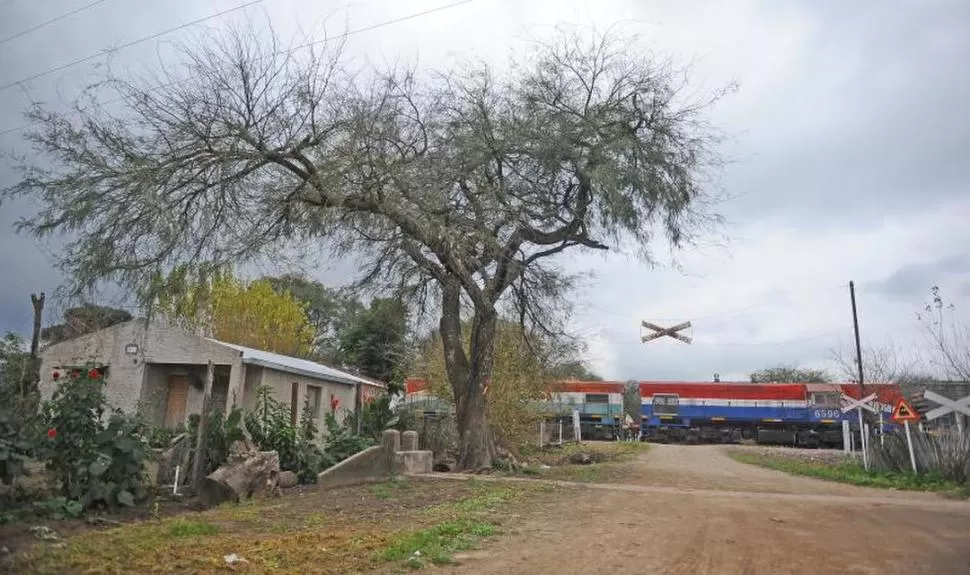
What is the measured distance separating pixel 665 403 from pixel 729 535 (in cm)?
4190

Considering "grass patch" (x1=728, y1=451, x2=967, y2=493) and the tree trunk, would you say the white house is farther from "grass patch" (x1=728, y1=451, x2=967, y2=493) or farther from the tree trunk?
"grass patch" (x1=728, y1=451, x2=967, y2=493)

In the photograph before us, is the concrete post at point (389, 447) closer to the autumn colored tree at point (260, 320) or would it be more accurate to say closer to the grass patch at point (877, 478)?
the grass patch at point (877, 478)

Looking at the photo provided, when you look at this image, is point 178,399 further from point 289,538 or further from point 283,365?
point 289,538

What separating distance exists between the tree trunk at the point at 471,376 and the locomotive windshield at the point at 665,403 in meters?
33.0

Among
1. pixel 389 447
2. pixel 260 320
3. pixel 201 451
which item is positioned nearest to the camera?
pixel 201 451

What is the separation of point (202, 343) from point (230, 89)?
420 inches

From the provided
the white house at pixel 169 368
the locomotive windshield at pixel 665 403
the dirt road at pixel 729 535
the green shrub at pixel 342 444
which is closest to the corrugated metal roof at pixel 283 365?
the white house at pixel 169 368

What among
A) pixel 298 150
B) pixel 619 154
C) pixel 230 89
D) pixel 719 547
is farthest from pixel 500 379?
pixel 719 547

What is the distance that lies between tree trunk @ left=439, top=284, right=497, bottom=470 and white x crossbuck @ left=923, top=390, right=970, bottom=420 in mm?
10272

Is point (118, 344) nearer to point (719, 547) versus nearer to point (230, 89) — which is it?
point (230, 89)

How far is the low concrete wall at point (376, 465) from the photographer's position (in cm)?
1493

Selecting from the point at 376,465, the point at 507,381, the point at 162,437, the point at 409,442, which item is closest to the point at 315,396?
the point at 507,381

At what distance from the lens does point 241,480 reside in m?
12.4

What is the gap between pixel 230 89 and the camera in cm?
1312
